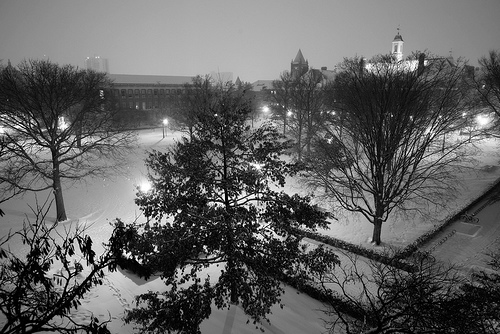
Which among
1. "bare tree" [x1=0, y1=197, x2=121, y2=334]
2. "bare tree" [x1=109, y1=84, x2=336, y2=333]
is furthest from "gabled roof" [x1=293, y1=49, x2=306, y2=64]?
"bare tree" [x1=0, y1=197, x2=121, y2=334]

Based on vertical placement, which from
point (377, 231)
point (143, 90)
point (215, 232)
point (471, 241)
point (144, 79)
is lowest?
point (471, 241)

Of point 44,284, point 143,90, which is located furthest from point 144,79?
point 44,284

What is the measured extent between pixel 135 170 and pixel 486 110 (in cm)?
3730

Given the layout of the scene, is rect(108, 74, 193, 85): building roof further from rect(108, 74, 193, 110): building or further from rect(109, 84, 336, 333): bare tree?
rect(109, 84, 336, 333): bare tree

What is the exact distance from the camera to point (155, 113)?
62250 mm

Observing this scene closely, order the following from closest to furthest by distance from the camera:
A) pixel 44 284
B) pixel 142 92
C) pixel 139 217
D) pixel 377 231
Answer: pixel 44 284
pixel 377 231
pixel 139 217
pixel 142 92

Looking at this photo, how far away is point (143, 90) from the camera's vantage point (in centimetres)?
7450

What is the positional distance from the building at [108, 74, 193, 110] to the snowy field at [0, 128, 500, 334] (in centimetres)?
4116

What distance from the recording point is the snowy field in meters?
11.0

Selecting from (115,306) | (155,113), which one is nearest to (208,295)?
(115,306)

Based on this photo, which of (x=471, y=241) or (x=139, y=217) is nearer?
(x=471, y=241)

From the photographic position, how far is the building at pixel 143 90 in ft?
233

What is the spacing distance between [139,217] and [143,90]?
60.3 meters

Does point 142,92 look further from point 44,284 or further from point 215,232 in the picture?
point 44,284
